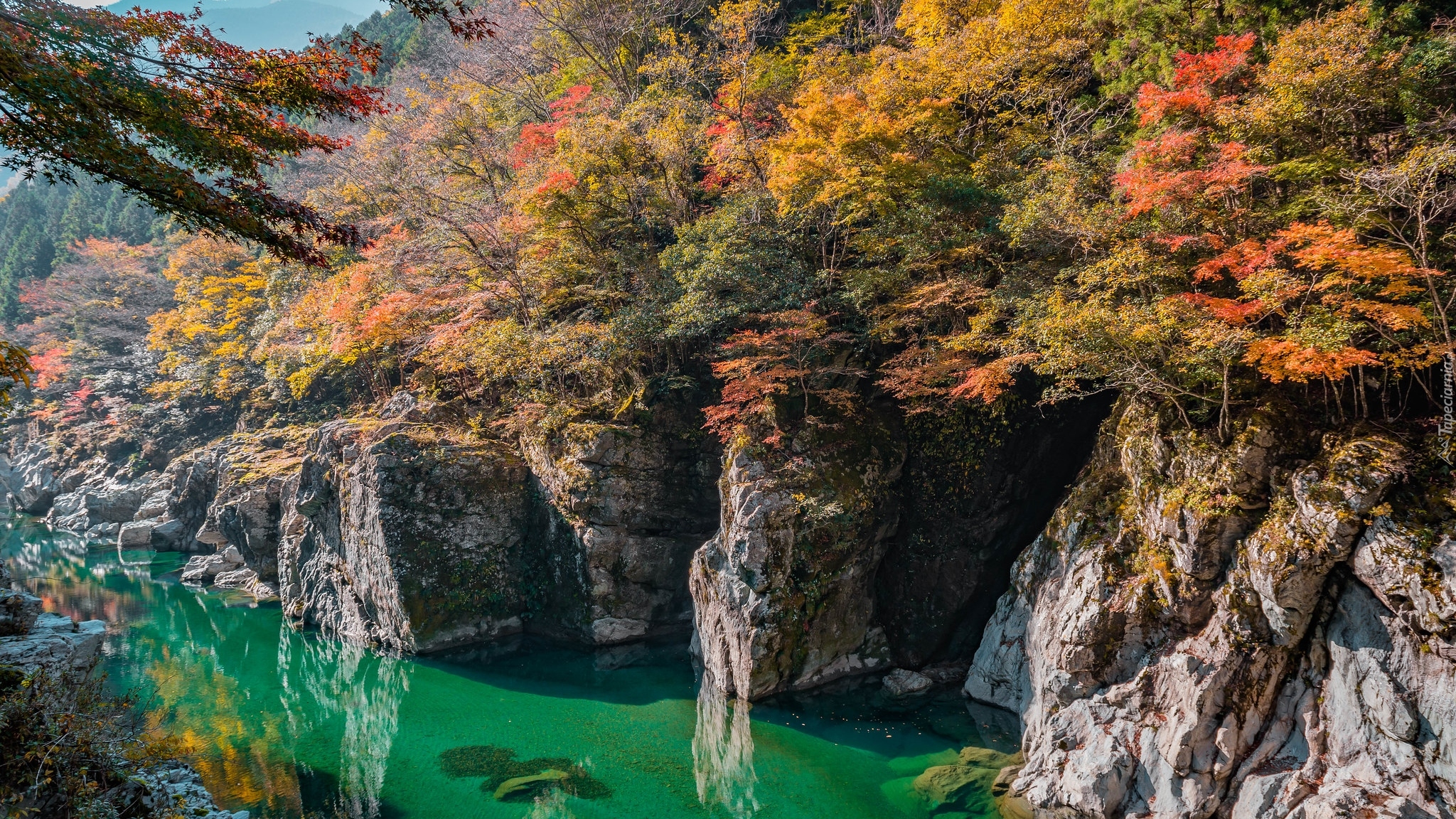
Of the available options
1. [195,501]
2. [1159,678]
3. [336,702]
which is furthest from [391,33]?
[1159,678]

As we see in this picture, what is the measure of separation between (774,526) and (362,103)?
991cm

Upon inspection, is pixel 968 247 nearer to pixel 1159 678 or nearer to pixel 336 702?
pixel 1159 678

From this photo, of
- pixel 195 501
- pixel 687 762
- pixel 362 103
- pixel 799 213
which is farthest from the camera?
pixel 195 501

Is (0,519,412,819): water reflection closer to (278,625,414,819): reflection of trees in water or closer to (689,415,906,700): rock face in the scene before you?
(278,625,414,819): reflection of trees in water

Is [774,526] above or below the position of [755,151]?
below

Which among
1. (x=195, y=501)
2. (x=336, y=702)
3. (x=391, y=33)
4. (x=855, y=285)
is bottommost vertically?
(x=336, y=702)

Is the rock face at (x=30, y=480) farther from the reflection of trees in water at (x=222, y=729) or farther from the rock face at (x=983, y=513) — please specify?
the rock face at (x=983, y=513)

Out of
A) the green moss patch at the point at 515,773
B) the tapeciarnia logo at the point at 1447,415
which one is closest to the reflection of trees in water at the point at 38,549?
the green moss patch at the point at 515,773

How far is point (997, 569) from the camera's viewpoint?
1442 cm

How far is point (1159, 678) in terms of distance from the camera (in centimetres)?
970

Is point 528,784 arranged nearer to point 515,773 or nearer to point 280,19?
point 515,773

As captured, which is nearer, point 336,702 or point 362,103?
point 362,103

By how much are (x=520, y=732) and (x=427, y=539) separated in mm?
5491

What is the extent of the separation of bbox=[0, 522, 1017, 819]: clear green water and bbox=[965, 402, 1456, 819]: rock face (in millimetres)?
2196
